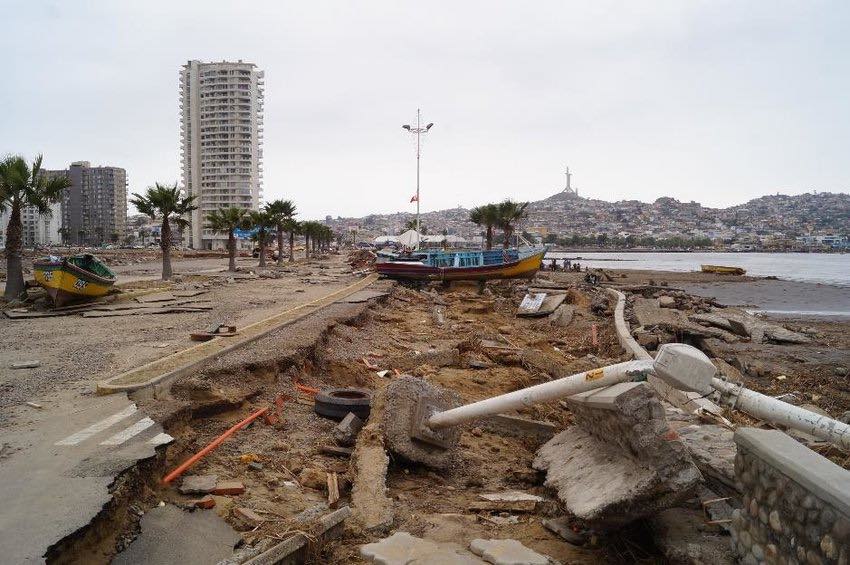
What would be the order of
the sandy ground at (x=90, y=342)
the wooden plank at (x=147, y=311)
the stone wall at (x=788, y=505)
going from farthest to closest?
1. the wooden plank at (x=147, y=311)
2. the sandy ground at (x=90, y=342)
3. the stone wall at (x=788, y=505)

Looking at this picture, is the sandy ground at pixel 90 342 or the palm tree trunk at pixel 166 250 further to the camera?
the palm tree trunk at pixel 166 250

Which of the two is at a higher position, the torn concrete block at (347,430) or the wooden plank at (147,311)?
the wooden plank at (147,311)

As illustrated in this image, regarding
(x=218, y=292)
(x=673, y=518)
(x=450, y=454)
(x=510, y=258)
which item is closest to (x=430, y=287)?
(x=510, y=258)

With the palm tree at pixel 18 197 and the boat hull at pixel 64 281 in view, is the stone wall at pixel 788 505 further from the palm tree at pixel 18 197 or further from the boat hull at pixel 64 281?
the palm tree at pixel 18 197

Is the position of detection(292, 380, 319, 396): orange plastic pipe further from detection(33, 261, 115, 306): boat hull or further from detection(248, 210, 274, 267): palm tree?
detection(248, 210, 274, 267): palm tree

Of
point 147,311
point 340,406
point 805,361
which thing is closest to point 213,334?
point 340,406

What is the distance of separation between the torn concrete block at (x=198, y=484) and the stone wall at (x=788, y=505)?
13.2 feet

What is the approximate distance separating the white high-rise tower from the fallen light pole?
399 feet

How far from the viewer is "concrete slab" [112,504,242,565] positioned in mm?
3891

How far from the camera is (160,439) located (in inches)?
205

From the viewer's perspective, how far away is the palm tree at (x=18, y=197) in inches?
714

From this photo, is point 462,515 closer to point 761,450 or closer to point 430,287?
point 761,450

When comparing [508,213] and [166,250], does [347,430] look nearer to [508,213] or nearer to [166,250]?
[166,250]

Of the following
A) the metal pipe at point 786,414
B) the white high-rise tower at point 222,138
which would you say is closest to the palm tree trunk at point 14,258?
the metal pipe at point 786,414
